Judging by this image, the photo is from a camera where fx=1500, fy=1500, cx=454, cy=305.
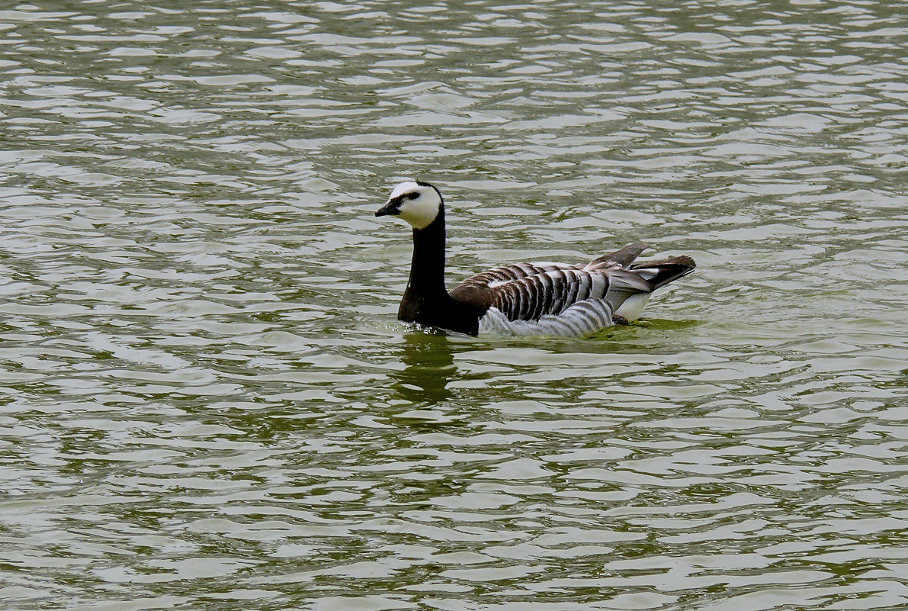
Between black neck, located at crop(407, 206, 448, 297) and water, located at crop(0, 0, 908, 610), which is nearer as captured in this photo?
water, located at crop(0, 0, 908, 610)

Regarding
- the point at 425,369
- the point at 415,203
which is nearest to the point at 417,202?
the point at 415,203

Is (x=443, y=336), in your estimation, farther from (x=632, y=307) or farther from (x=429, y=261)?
(x=632, y=307)

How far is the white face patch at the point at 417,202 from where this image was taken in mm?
13164

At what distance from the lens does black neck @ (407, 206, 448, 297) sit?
13.2 meters

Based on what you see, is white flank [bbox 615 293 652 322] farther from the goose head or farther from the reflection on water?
the goose head

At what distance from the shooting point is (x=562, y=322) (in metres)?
13.5

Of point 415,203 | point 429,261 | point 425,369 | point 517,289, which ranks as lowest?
point 425,369

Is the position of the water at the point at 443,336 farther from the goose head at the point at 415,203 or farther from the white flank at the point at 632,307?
the goose head at the point at 415,203

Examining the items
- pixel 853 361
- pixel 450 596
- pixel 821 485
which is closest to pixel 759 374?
pixel 853 361

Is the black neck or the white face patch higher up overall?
the white face patch

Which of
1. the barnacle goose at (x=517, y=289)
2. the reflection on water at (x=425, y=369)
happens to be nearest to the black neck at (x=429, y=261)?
the barnacle goose at (x=517, y=289)

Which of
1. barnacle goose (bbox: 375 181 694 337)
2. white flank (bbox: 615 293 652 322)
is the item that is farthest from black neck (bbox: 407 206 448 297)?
white flank (bbox: 615 293 652 322)

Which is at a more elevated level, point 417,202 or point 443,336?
point 417,202

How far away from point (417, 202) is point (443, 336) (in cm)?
121
